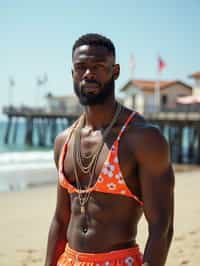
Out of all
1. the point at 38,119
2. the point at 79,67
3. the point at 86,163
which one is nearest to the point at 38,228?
the point at 86,163

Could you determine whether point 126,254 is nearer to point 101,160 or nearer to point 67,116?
point 101,160

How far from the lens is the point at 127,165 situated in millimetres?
1834

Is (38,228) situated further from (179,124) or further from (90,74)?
(179,124)

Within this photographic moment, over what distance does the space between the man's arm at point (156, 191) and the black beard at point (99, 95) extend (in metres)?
0.27

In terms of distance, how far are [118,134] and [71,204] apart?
0.41 meters

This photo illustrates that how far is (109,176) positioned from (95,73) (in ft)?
1.44

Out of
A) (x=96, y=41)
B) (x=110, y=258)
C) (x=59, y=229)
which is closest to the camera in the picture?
(x=110, y=258)

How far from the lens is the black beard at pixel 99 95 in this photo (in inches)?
76.8

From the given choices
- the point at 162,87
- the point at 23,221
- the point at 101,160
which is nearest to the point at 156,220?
the point at 101,160

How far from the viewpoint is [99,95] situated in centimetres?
195

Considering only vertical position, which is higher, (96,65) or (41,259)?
(96,65)

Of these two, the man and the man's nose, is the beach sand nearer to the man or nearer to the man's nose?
the man

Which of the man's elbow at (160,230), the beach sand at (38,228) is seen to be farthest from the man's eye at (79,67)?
the beach sand at (38,228)

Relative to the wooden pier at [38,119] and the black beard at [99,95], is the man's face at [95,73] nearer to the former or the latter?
the black beard at [99,95]
